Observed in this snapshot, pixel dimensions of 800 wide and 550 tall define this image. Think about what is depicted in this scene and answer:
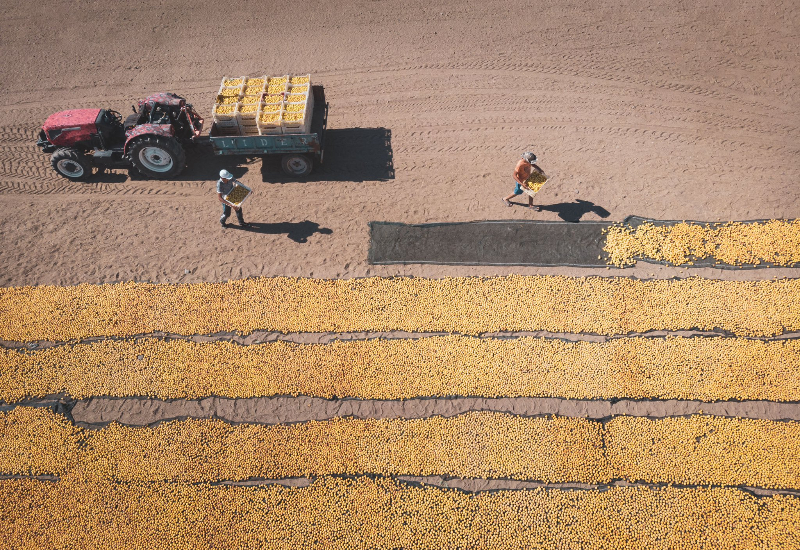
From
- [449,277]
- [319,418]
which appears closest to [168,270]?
[319,418]

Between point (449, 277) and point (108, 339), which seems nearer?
point (108, 339)

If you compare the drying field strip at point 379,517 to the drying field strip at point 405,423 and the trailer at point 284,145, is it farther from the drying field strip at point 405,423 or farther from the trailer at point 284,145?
the trailer at point 284,145

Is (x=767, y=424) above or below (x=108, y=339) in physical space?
below

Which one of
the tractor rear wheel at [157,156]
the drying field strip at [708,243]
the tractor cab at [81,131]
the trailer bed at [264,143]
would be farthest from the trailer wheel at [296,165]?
the drying field strip at [708,243]

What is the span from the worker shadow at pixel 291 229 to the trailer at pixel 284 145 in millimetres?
1797

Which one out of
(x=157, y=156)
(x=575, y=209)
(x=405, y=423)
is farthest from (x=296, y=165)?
(x=405, y=423)

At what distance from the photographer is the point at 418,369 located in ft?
34.4

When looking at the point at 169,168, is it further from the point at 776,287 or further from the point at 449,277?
the point at 776,287

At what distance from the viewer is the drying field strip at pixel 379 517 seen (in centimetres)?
849

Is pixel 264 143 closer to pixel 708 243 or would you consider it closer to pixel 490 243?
pixel 490 243

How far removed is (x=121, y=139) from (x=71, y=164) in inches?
56.7

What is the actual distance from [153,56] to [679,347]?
18.8 metres

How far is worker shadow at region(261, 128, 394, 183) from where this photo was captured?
568 inches

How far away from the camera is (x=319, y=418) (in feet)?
32.6
